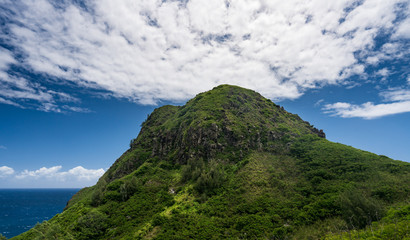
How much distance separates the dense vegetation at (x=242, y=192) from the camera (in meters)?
31.2

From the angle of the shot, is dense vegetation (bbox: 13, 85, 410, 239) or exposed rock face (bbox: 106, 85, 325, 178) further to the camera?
exposed rock face (bbox: 106, 85, 325, 178)

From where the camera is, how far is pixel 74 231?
38281 mm

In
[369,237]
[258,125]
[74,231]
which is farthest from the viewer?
[258,125]

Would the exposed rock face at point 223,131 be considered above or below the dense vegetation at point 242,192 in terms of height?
above

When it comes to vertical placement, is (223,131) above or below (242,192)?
above

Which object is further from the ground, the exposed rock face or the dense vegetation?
the exposed rock face

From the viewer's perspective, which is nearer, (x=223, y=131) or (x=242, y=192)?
(x=242, y=192)

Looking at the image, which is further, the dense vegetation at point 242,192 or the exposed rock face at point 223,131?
the exposed rock face at point 223,131

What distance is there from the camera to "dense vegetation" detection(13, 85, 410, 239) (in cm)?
3122

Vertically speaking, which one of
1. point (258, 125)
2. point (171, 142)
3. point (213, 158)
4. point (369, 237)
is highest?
point (258, 125)

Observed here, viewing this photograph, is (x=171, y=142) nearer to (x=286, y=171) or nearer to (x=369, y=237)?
(x=286, y=171)

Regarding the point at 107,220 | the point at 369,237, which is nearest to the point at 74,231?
the point at 107,220

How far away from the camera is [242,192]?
45.9 m

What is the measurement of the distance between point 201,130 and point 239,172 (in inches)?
871
